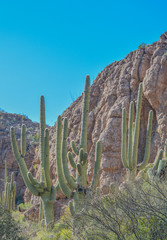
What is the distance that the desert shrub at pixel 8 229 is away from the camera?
839 cm

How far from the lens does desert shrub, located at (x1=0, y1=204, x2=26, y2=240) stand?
27.5ft

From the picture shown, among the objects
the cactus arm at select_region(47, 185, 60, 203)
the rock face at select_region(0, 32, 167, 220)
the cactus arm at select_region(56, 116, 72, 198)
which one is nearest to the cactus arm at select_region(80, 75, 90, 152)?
the cactus arm at select_region(56, 116, 72, 198)

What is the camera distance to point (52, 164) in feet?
66.1

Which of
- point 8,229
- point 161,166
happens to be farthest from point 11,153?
point 161,166

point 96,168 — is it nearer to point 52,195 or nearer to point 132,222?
point 52,195

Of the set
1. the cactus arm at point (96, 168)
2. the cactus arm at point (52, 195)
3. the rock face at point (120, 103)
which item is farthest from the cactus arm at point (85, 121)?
the rock face at point (120, 103)

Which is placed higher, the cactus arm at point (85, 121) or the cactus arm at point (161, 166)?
the cactus arm at point (85, 121)

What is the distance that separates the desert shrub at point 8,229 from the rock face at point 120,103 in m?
5.76

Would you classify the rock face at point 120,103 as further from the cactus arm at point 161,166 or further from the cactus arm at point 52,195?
the cactus arm at point 52,195

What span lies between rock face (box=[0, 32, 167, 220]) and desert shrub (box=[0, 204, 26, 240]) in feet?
18.9

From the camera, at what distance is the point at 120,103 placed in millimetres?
17250

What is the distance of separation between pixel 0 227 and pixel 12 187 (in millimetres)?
10071

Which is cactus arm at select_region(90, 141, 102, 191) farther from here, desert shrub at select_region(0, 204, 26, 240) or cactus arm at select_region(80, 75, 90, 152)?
desert shrub at select_region(0, 204, 26, 240)

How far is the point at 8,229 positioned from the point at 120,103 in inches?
419
